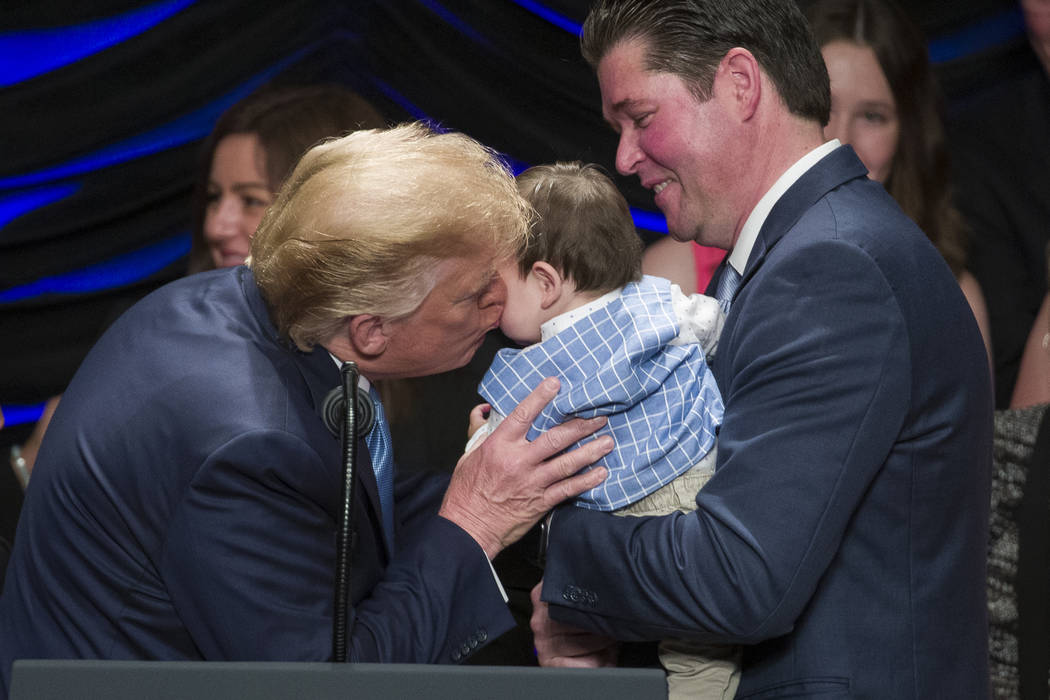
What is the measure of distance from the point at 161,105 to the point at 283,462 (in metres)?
2.07

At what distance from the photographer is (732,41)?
1.86 meters

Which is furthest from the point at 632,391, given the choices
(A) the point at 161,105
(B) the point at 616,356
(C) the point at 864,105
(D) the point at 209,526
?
(A) the point at 161,105

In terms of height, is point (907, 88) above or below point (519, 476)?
above

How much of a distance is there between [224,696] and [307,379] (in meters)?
0.73

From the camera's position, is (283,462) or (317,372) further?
(317,372)

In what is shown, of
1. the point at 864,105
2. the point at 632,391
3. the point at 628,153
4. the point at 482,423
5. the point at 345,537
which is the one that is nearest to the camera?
the point at 345,537

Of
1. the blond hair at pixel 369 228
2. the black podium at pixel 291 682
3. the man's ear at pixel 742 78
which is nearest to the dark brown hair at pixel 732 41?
the man's ear at pixel 742 78

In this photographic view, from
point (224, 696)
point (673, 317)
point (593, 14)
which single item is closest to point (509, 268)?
point (673, 317)

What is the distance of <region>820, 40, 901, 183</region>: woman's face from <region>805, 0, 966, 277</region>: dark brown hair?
0.02 meters

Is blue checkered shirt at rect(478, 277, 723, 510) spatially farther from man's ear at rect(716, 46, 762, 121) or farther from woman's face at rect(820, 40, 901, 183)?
woman's face at rect(820, 40, 901, 183)

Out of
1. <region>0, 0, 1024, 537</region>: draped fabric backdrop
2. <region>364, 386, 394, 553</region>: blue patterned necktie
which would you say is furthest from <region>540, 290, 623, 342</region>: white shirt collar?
<region>0, 0, 1024, 537</region>: draped fabric backdrop

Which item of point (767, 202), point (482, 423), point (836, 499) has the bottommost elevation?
point (482, 423)

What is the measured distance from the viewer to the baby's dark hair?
206cm

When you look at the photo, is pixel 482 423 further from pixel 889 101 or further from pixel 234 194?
pixel 889 101
